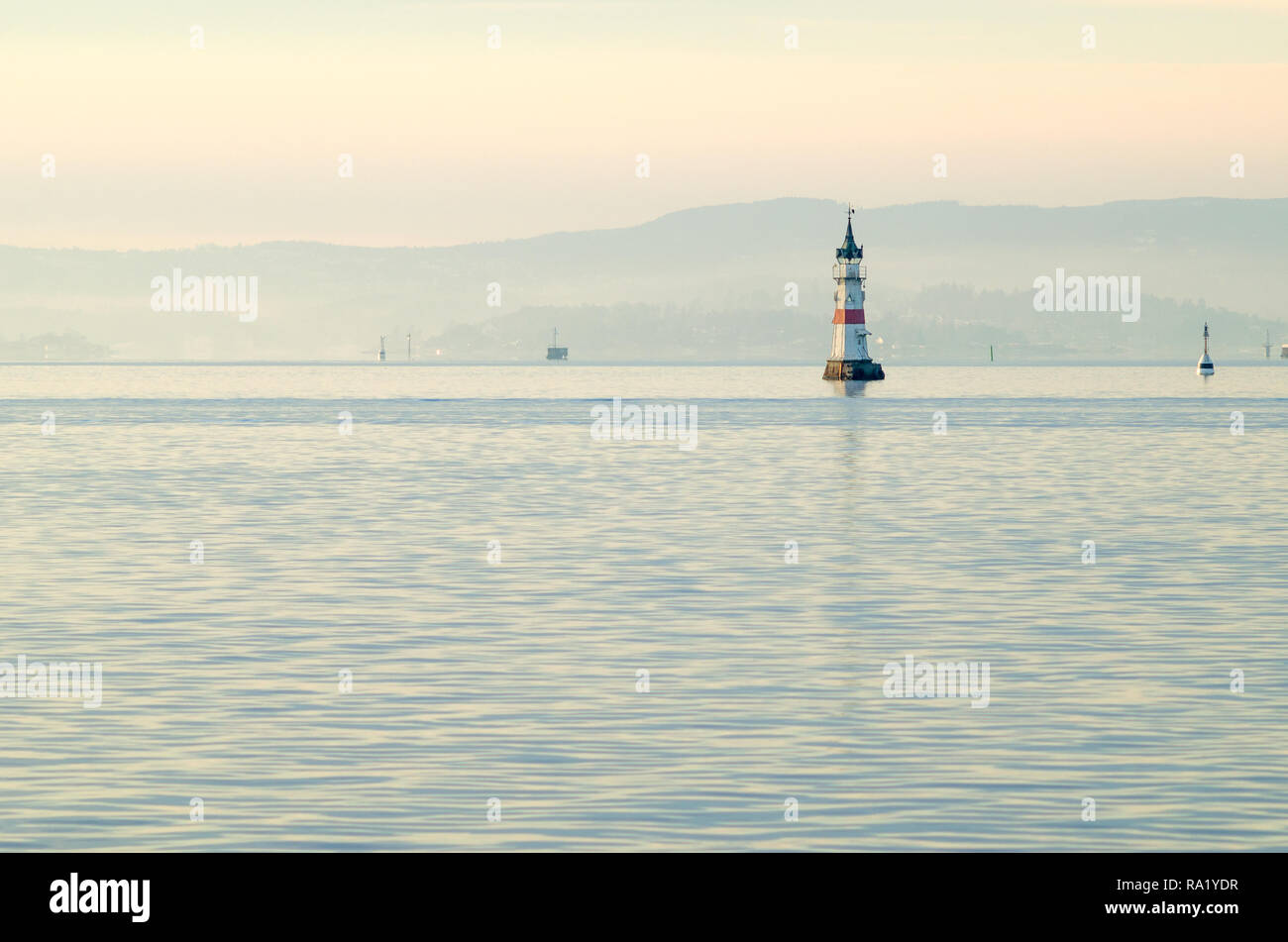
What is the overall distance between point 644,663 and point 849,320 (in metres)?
154

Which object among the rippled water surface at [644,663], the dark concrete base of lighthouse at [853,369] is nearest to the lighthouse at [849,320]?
the dark concrete base of lighthouse at [853,369]

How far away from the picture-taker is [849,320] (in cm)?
17712

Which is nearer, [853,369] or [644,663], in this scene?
[644,663]

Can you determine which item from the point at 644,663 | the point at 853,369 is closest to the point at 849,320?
the point at 853,369

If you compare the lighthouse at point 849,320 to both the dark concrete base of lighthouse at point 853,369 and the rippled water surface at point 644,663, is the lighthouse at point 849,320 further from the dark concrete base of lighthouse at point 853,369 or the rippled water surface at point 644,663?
the rippled water surface at point 644,663

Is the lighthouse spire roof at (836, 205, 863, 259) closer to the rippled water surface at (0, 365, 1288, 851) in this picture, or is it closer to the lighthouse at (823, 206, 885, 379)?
the lighthouse at (823, 206, 885, 379)

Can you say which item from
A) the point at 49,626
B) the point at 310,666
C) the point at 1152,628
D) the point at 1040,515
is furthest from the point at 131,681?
the point at 1040,515

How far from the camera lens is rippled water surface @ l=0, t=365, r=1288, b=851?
16641mm

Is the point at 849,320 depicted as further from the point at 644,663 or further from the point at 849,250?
the point at 644,663

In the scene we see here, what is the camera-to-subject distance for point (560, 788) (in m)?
17.5

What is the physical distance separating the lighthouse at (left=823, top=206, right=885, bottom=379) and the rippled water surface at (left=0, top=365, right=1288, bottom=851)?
103232 millimetres

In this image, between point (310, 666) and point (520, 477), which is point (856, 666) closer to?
point (310, 666)
